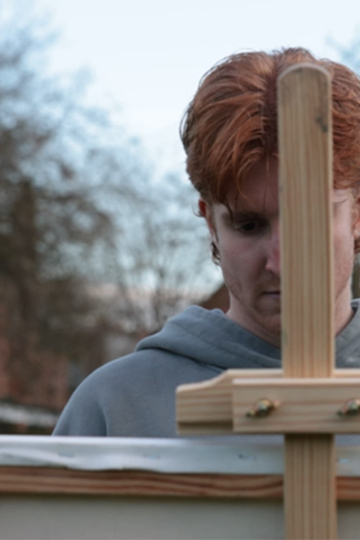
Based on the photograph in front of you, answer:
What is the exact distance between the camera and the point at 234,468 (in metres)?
Answer: 1.22

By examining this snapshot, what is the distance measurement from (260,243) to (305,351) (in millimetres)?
537

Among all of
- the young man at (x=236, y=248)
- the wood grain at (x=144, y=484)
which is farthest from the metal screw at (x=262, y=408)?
the young man at (x=236, y=248)

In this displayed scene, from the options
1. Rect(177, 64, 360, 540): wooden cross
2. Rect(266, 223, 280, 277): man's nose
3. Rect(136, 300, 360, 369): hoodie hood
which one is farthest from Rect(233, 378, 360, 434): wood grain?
Rect(136, 300, 360, 369): hoodie hood

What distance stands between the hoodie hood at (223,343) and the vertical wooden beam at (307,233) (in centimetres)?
61

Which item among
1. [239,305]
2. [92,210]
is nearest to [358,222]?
[239,305]

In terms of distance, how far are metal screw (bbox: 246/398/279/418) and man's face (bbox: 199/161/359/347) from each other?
526 mm

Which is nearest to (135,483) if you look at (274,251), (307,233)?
(307,233)

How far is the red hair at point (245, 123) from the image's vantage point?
163cm

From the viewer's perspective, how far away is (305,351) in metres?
1.14

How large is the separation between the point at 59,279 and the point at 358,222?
17.7 m

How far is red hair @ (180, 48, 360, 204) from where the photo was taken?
1634mm

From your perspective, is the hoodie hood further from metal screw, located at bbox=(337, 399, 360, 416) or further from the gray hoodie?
metal screw, located at bbox=(337, 399, 360, 416)

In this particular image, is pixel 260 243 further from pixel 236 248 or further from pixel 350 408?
pixel 350 408

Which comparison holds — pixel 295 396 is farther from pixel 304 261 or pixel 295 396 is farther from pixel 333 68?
pixel 333 68
